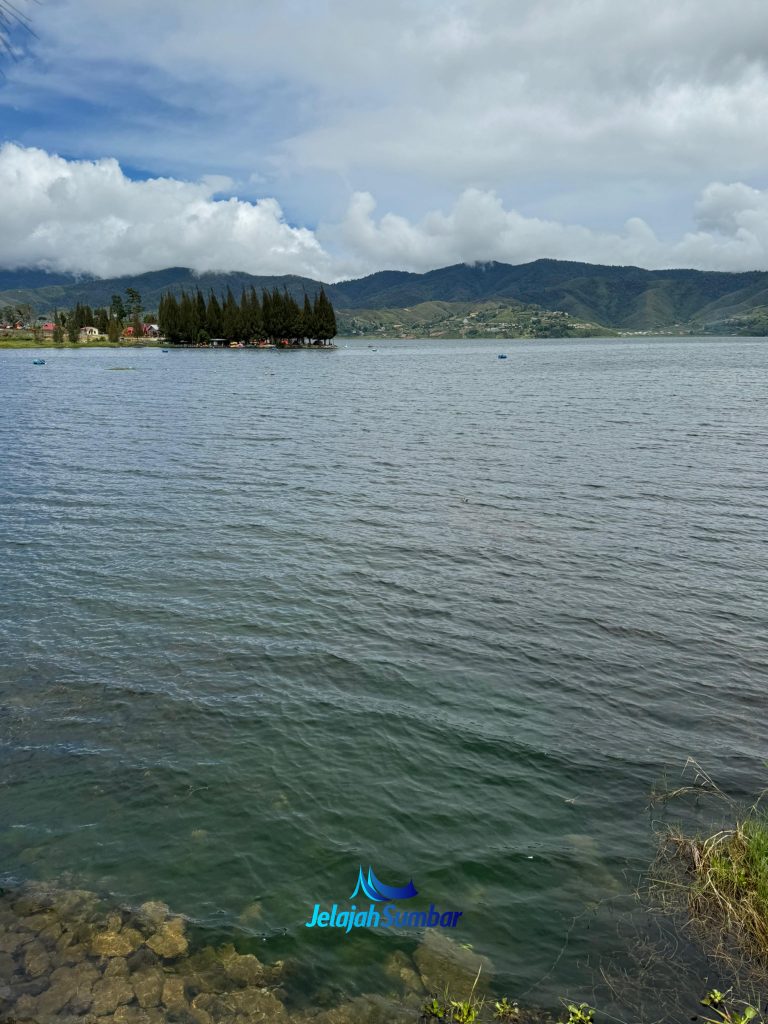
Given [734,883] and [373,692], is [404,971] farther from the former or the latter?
[373,692]

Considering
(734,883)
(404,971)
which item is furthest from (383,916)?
(734,883)

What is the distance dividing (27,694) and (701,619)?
18584 millimetres

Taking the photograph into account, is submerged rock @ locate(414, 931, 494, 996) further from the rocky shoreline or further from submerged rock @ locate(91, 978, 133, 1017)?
submerged rock @ locate(91, 978, 133, 1017)

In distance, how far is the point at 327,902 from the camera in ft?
33.6

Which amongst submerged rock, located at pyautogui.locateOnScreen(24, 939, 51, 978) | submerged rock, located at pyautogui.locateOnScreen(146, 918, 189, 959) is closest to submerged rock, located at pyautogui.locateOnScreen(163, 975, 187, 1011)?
submerged rock, located at pyautogui.locateOnScreen(146, 918, 189, 959)

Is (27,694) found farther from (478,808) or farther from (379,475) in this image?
(379,475)

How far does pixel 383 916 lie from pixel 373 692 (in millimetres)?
6130

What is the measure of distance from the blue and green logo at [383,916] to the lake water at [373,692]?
19 cm

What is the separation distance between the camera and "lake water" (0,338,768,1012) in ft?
34.6

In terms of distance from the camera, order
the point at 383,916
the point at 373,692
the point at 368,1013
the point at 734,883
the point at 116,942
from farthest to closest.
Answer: the point at 373,692 → the point at 383,916 → the point at 734,883 → the point at 116,942 → the point at 368,1013

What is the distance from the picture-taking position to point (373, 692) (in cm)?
1592

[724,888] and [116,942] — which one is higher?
[724,888]

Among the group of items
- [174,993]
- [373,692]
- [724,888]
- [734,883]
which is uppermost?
[373,692]

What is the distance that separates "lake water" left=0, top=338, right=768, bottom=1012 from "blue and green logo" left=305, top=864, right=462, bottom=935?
19 centimetres
